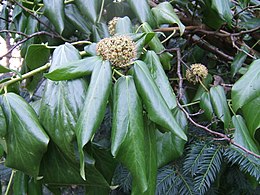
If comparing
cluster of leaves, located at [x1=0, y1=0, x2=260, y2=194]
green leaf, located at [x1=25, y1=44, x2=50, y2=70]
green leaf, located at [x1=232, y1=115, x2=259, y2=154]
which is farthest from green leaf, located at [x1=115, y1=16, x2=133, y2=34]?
green leaf, located at [x1=232, y1=115, x2=259, y2=154]

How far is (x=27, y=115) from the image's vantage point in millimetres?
419

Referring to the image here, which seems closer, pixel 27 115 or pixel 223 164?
pixel 27 115

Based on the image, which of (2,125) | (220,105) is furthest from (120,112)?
(220,105)

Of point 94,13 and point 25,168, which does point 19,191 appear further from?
point 94,13

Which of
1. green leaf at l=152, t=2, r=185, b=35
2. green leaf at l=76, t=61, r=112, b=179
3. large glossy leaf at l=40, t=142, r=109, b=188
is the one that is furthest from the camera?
green leaf at l=152, t=2, r=185, b=35

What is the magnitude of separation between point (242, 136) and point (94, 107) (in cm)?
29

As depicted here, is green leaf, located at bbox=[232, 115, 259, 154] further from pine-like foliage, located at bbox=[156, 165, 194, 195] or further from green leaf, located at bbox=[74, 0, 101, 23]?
green leaf, located at bbox=[74, 0, 101, 23]

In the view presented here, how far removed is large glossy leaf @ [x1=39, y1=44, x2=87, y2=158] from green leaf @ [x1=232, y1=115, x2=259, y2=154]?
10.6 inches

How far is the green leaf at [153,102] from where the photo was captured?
1.24ft

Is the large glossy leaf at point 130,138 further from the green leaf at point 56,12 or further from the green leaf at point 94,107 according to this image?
the green leaf at point 56,12

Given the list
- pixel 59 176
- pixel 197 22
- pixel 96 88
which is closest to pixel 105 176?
pixel 59 176

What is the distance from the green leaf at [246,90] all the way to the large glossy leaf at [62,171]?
216mm

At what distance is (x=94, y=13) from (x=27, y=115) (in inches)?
8.7

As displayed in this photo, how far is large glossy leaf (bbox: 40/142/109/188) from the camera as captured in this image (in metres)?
0.47
